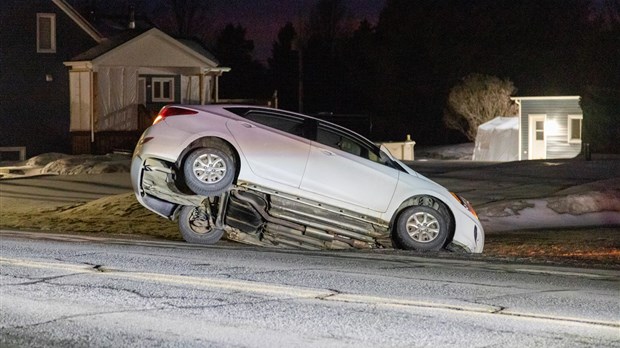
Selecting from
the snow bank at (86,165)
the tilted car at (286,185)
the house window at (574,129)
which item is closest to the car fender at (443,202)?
the tilted car at (286,185)

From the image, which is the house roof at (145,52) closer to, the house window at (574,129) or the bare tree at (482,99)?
the house window at (574,129)

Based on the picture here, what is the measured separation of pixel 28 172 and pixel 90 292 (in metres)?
26.7

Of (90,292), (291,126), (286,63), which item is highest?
(286,63)


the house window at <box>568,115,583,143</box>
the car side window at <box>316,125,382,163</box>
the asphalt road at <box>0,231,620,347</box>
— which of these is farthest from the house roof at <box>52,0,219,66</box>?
the asphalt road at <box>0,231,620,347</box>

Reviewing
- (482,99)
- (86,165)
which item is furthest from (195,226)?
(482,99)

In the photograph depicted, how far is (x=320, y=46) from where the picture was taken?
7062cm

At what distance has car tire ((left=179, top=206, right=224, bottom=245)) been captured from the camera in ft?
47.5

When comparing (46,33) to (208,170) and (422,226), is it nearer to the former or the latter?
(208,170)

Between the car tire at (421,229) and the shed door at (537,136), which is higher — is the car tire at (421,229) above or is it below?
below

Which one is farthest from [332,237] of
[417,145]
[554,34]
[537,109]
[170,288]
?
[554,34]

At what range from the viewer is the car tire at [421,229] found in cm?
1407

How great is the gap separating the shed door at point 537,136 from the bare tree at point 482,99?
18.2 feet

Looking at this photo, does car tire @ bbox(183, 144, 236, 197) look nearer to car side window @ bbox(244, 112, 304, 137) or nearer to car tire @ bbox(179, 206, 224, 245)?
car side window @ bbox(244, 112, 304, 137)

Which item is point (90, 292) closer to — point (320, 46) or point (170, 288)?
point (170, 288)
